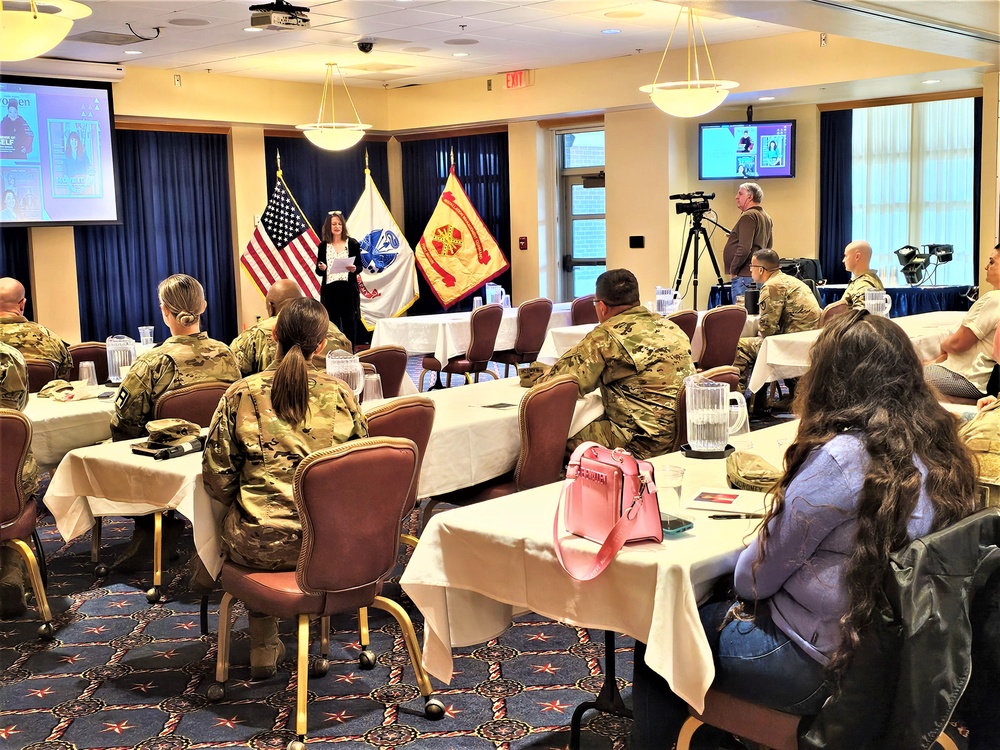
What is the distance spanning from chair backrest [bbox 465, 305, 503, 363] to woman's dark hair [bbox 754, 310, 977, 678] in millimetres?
5965

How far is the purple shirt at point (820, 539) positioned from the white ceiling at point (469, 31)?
454 centimetres

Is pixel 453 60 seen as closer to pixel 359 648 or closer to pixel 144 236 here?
pixel 144 236

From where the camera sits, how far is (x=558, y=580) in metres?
2.48

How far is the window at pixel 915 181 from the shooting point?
37.7 ft

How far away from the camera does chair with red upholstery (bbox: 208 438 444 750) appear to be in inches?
113

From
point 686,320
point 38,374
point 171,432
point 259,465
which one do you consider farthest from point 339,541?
point 686,320

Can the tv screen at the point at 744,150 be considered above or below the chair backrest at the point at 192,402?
above

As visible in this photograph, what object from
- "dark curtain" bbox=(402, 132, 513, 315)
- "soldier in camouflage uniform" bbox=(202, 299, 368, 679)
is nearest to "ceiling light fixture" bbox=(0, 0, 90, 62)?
"soldier in camouflage uniform" bbox=(202, 299, 368, 679)

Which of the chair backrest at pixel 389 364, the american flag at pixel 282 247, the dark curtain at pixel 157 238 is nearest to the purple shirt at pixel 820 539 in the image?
the chair backrest at pixel 389 364

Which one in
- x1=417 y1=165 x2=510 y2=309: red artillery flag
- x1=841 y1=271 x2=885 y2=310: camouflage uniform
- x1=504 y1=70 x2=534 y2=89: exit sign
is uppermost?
x1=504 y1=70 x2=534 y2=89: exit sign

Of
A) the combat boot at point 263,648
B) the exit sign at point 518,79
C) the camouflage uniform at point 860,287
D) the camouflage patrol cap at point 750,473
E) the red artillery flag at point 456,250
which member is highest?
the exit sign at point 518,79

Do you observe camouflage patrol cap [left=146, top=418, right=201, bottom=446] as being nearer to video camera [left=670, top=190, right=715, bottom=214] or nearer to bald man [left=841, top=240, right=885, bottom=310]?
bald man [left=841, top=240, right=885, bottom=310]

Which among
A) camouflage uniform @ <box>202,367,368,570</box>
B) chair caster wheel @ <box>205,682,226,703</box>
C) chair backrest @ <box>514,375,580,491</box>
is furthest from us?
chair backrest @ <box>514,375,580,491</box>

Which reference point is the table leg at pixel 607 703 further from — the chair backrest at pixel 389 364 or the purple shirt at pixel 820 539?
the chair backrest at pixel 389 364
